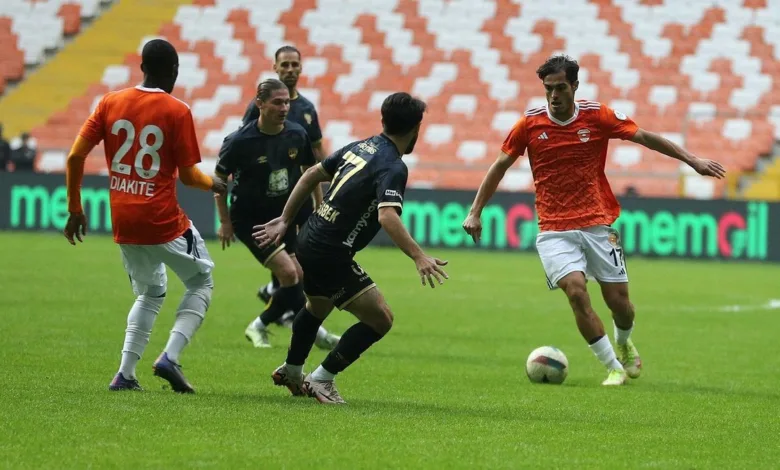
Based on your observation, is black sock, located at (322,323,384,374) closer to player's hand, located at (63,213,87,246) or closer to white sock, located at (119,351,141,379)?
white sock, located at (119,351,141,379)

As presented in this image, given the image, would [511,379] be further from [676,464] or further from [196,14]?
[196,14]

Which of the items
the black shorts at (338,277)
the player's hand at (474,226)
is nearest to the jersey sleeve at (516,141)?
the player's hand at (474,226)

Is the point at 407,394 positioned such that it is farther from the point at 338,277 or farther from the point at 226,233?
the point at 226,233

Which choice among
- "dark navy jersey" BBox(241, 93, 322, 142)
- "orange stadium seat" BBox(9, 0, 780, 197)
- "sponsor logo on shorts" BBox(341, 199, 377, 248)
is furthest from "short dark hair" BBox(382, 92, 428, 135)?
"orange stadium seat" BBox(9, 0, 780, 197)

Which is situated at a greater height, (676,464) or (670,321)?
(676,464)

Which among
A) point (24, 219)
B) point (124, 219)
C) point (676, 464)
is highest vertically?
point (124, 219)

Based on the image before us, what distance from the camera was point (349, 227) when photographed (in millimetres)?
7879

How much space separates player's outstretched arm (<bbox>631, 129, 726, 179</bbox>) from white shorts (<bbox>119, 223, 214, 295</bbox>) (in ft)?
10.2

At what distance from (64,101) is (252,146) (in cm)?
2165

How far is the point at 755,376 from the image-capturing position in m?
10.5

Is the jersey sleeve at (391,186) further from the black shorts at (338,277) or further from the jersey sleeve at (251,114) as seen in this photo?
the jersey sleeve at (251,114)

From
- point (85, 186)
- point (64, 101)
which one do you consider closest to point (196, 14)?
point (64, 101)

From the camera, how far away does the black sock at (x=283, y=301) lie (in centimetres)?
1130

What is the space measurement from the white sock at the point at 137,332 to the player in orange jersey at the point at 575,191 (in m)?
2.44
